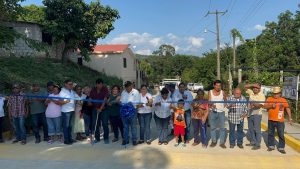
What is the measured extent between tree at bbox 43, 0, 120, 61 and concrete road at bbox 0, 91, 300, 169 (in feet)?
41.0

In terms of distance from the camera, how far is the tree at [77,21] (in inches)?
645

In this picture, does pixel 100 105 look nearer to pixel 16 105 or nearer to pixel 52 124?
pixel 52 124

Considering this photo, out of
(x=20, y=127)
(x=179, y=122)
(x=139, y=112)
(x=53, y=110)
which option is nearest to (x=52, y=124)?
(x=53, y=110)

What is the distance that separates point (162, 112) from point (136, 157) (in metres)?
1.44

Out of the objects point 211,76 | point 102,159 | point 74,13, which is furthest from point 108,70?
point 102,159

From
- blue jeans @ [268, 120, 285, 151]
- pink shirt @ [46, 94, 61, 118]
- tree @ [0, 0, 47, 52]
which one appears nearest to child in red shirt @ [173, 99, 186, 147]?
blue jeans @ [268, 120, 285, 151]

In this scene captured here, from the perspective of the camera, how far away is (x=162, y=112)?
19.4 ft

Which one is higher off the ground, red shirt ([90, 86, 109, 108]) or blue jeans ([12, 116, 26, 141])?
red shirt ([90, 86, 109, 108])

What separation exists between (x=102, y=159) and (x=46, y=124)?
2495mm

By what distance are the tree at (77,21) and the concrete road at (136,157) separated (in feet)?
41.0

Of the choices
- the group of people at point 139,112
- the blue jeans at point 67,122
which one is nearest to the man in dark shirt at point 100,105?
the group of people at point 139,112

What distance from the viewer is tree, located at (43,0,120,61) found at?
16.4 m

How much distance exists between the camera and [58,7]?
16.5 m

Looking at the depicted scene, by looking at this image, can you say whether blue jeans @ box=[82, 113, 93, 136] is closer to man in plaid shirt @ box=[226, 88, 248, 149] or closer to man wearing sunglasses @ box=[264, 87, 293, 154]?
man in plaid shirt @ box=[226, 88, 248, 149]
